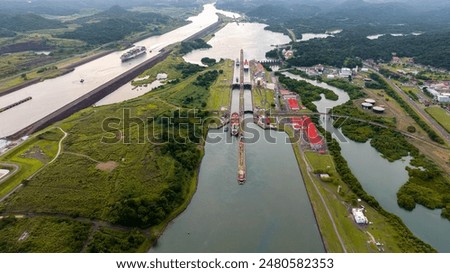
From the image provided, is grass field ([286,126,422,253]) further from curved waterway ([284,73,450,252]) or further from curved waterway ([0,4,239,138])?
curved waterway ([0,4,239,138])

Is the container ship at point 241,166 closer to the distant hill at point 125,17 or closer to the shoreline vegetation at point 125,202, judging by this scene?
the shoreline vegetation at point 125,202

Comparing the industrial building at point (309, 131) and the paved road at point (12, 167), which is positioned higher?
the industrial building at point (309, 131)

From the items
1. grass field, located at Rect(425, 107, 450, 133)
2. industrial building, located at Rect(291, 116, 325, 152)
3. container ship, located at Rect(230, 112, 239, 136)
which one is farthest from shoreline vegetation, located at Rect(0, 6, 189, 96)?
grass field, located at Rect(425, 107, 450, 133)

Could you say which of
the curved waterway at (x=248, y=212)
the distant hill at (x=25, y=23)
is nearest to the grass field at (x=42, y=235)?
the curved waterway at (x=248, y=212)

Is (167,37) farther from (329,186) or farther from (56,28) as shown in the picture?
(329,186)

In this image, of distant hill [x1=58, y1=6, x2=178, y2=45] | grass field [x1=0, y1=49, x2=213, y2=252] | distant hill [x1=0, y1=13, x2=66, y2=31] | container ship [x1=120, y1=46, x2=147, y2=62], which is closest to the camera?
grass field [x1=0, y1=49, x2=213, y2=252]

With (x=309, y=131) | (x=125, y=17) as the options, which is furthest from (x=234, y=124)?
(x=125, y=17)
